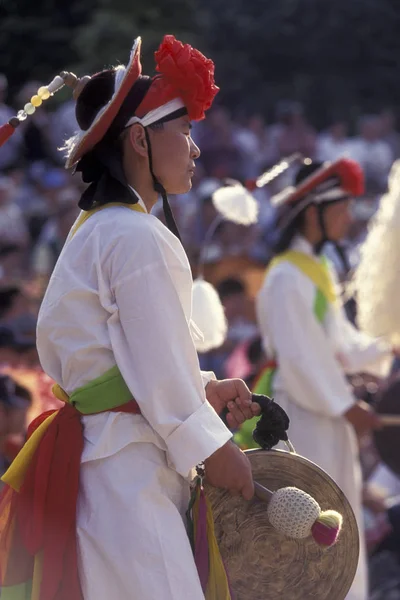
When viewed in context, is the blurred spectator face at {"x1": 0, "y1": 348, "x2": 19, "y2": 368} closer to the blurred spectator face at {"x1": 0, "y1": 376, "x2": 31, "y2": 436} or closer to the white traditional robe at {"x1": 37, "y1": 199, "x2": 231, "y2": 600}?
the blurred spectator face at {"x1": 0, "y1": 376, "x2": 31, "y2": 436}

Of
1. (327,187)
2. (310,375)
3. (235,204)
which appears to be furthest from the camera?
(327,187)

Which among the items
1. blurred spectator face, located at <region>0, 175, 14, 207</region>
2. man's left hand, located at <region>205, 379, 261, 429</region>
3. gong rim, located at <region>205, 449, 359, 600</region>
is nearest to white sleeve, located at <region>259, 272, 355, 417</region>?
man's left hand, located at <region>205, 379, 261, 429</region>

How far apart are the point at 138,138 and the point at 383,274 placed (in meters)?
2.98

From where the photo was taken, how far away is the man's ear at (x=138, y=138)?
138 inches

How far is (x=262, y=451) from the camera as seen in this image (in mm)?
3500

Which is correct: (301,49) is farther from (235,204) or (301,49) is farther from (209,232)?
(235,204)

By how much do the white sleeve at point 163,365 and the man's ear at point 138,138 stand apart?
1.21 feet

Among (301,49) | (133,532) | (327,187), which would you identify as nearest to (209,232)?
(327,187)

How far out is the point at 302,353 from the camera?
237 inches

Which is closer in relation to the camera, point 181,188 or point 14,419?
point 181,188

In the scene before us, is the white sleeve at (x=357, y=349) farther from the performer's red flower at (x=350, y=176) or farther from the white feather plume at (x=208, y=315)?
the white feather plume at (x=208, y=315)

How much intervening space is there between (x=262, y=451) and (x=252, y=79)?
1330cm

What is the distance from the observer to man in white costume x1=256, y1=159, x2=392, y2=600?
604 cm

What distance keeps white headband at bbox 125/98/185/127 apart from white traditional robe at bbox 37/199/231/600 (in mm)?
304
